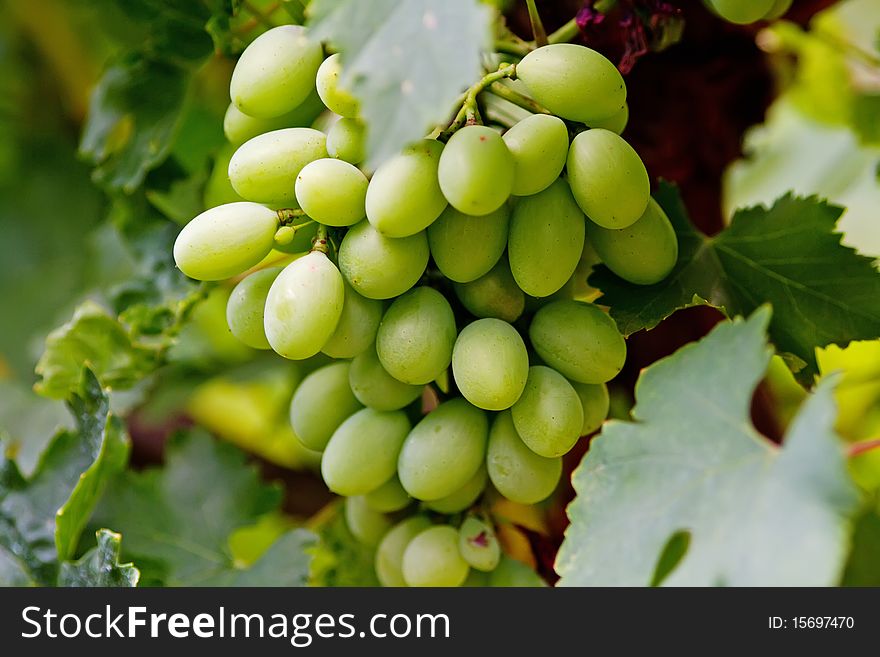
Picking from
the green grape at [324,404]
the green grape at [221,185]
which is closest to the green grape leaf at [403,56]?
the green grape at [324,404]

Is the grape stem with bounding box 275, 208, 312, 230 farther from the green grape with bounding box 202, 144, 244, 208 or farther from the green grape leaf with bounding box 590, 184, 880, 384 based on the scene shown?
the green grape with bounding box 202, 144, 244, 208

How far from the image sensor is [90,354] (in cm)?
74

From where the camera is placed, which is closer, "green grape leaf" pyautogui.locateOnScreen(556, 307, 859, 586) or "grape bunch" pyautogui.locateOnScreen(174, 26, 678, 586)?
"green grape leaf" pyautogui.locateOnScreen(556, 307, 859, 586)

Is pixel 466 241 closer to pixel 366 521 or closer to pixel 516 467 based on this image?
pixel 516 467

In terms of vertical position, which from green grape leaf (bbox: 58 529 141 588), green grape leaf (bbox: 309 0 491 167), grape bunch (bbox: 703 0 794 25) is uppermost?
green grape leaf (bbox: 309 0 491 167)

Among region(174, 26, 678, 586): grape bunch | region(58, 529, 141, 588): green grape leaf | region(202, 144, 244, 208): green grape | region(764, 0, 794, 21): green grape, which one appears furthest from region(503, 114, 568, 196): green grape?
region(202, 144, 244, 208): green grape

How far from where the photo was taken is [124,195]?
30.5 inches

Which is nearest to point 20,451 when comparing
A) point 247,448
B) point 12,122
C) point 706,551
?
point 247,448

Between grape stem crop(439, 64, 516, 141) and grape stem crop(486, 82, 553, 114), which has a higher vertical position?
grape stem crop(439, 64, 516, 141)

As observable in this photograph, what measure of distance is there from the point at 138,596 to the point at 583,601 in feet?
0.91

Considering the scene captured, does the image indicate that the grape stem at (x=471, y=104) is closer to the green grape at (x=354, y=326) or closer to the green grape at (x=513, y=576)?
the green grape at (x=354, y=326)

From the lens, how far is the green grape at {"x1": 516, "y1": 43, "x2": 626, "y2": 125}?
1.61 ft

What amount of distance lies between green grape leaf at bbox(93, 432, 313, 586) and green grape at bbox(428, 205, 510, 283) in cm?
28

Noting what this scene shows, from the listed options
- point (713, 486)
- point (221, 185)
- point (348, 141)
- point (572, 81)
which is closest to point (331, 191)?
point (348, 141)
